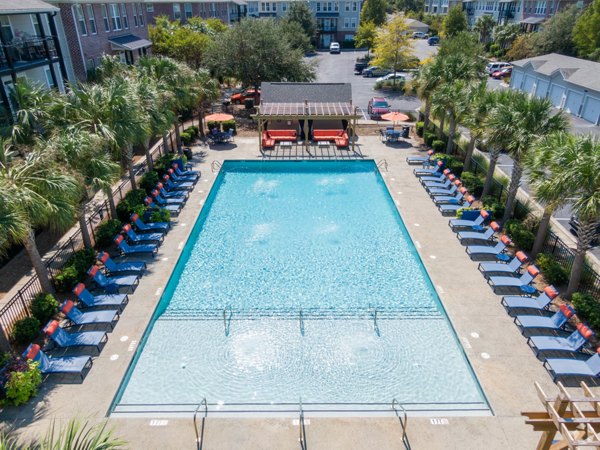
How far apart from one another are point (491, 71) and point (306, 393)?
58.4 metres

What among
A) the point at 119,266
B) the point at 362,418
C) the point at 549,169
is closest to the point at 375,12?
the point at 549,169

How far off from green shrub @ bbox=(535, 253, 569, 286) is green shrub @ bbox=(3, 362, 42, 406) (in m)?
16.9

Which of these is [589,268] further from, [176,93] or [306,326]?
[176,93]

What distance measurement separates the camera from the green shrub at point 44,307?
13281mm

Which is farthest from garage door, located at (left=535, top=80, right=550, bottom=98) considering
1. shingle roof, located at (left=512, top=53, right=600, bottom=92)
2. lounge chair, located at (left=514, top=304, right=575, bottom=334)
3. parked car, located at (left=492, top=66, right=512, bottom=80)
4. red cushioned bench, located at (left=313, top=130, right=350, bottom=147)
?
lounge chair, located at (left=514, top=304, right=575, bottom=334)

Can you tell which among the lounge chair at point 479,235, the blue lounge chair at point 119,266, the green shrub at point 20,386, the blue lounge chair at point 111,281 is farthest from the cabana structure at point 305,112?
the green shrub at point 20,386

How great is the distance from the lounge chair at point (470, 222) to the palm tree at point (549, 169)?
366 cm

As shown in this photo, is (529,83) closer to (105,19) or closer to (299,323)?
(105,19)

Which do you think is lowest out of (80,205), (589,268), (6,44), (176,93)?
(589,268)

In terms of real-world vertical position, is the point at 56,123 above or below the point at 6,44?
below

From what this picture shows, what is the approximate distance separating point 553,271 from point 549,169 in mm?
3834

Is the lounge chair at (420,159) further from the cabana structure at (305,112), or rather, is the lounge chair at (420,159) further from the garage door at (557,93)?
the garage door at (557,93)

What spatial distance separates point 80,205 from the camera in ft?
52.3

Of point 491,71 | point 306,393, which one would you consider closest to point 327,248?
point 306,393
